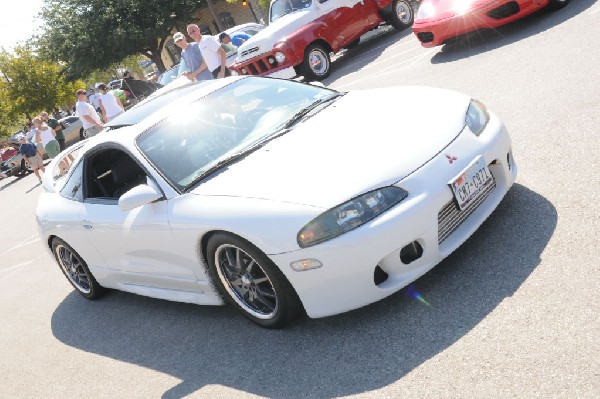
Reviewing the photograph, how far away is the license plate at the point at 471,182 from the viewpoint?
3.48 meters

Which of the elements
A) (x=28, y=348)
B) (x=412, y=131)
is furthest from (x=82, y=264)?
(x=412, y=131)

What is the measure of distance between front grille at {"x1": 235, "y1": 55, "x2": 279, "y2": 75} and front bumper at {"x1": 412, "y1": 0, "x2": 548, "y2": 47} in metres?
3.88

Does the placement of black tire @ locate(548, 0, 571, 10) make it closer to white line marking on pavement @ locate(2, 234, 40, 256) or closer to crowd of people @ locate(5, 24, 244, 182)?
crowd of people @ locate(5, 24, 244, 182)

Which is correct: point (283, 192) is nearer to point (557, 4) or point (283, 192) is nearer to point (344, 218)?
point (344, 218)

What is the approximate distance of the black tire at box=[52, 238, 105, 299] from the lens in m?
A: 5.55

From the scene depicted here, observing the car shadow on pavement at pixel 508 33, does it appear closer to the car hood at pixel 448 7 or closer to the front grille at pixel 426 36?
the front grille at pixel 426 36

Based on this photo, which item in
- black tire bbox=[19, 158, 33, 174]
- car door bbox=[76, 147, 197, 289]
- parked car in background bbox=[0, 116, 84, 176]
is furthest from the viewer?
black tire bbox=[19, 158, 33, 174]

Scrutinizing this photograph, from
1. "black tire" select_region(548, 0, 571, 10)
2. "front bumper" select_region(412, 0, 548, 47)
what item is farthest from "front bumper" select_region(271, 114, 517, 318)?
"black tire" select_region(548, 0, 571, 10)

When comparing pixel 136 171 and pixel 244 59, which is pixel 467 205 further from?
pixel 244 59

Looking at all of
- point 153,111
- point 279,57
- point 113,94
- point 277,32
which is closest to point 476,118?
point 153,111

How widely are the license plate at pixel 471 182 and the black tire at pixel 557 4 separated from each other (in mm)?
6153

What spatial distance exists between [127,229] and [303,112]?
1479 mm

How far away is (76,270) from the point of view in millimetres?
5777

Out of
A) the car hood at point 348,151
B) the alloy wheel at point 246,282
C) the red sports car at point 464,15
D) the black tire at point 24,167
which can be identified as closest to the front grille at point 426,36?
the red sports car at point 464,15
